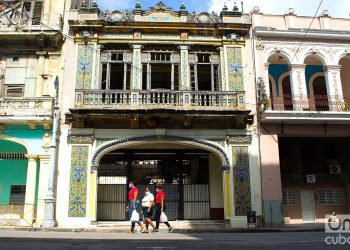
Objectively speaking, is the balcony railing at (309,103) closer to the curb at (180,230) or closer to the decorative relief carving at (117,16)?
the curb at (180,230)

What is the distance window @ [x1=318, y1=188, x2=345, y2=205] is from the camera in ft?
59.8

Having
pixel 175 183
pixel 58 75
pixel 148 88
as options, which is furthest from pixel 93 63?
pixel 175 183

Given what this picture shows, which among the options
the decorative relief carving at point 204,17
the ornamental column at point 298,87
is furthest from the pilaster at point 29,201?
the ornamental column at point 298,87

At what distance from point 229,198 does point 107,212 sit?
17.5 feet

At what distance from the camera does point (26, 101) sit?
1612 cm

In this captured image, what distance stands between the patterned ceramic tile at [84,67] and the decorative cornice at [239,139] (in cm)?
643

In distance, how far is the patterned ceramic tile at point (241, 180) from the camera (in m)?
15.9

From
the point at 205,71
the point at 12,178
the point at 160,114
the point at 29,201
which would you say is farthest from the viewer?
the point at 205,71

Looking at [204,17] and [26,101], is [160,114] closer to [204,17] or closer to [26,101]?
[204,17]

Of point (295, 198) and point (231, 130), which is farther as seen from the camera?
point (295, 198)

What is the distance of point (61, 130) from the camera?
16.2 meters

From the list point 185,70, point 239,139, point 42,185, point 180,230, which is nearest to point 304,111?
point 239,139

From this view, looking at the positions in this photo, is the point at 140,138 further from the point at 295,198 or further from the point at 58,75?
the point at 295,198

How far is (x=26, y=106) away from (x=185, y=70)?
274 inches
